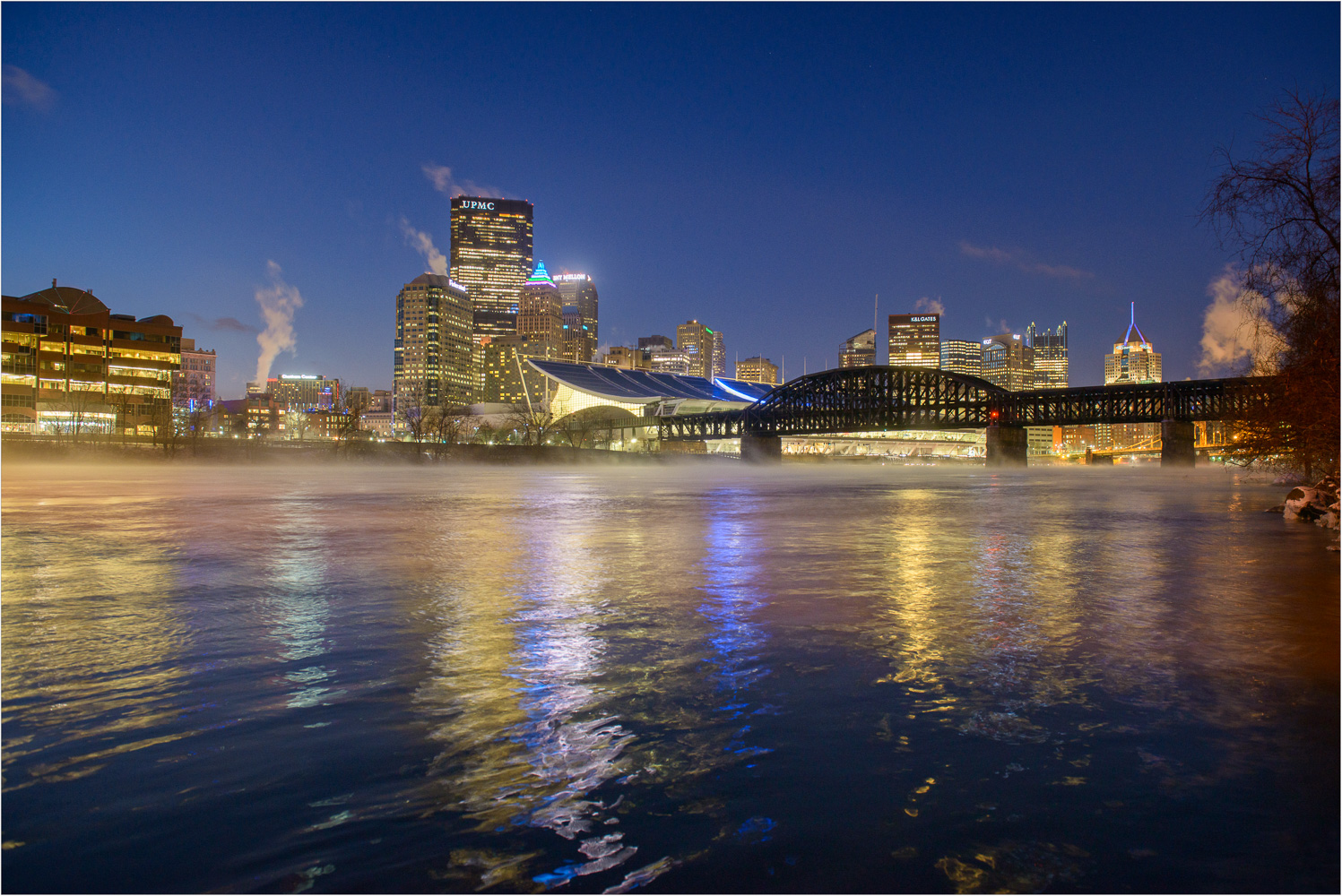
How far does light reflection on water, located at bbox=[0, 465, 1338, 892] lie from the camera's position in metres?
4.00

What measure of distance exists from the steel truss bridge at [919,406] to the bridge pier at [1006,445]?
1.64 m

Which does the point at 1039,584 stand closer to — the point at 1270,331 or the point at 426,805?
the point at 426,805

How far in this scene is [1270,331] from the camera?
66.5ft

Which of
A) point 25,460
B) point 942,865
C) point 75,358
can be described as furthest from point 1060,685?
point 75,358

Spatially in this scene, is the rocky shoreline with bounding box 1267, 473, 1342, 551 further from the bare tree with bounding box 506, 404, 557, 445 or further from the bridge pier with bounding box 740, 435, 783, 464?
the bare tree with bounding box 506, 404, 557, 445

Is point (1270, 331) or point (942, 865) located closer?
point (942, 865)

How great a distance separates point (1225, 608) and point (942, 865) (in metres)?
8.75

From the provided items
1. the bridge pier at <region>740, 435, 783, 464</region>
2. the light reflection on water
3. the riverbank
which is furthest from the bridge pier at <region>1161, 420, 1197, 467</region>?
the light reflection on water

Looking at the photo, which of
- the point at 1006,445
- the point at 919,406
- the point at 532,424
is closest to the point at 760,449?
the point at 919,406

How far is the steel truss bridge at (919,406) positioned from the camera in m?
142

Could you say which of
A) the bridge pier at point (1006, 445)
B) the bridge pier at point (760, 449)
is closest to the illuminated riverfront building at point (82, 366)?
the bridge pier at point (760, 449)

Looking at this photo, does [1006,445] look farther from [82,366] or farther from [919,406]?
[82,366]

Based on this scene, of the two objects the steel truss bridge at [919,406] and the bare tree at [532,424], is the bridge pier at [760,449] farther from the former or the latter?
the bare tree at [532,424]

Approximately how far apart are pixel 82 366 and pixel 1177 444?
584 ft
